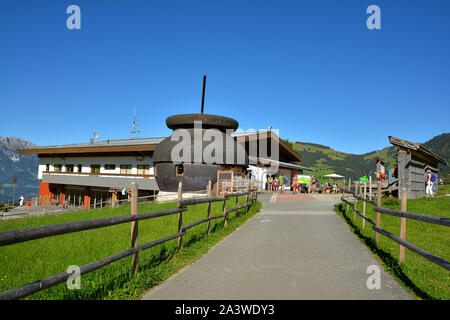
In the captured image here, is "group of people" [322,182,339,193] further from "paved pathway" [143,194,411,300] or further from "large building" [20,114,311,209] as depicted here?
"paved pathway" [143,194,411,300]

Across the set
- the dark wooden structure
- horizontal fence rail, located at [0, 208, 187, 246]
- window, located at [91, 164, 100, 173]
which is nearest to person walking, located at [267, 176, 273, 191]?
the dark wooden structure

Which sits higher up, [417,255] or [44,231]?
[44,231]

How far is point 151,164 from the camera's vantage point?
32.6 m

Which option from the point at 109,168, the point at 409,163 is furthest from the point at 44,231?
the point at 109,168

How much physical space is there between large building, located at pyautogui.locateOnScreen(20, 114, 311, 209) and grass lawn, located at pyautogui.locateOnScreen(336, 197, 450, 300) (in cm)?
1172

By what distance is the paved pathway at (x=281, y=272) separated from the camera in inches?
171

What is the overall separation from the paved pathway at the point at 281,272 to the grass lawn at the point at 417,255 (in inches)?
8.5

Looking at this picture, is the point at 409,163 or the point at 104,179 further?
the point at 104,179

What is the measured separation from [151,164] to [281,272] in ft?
93.4

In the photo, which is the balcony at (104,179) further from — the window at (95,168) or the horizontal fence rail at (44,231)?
the horizontal fence rail at (44,231)

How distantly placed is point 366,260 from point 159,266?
12.9ft

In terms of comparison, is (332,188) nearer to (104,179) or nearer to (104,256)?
(104,179)

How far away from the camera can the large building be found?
2341 centimetres
